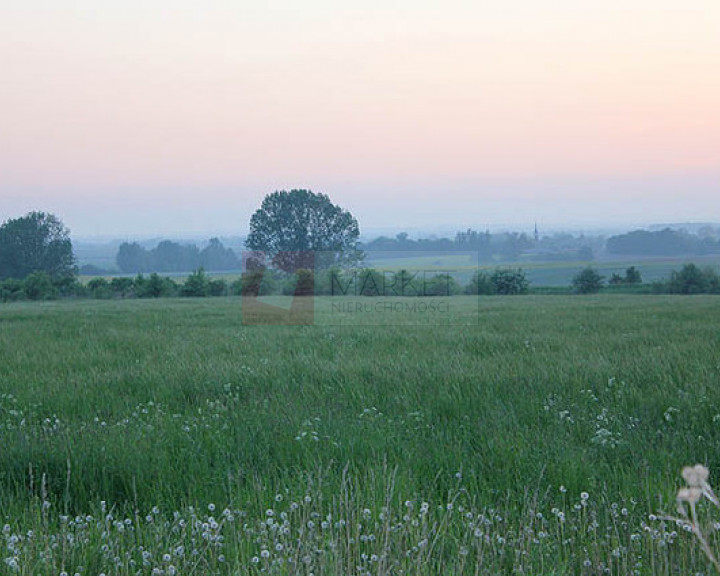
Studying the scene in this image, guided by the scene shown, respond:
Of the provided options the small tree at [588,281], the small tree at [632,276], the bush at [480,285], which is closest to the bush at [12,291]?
the bush at [480,285]

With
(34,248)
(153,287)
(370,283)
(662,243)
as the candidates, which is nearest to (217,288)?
(153,287)

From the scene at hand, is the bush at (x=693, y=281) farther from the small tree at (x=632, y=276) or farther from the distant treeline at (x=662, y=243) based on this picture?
the distant treeline at (x=662, y=243)

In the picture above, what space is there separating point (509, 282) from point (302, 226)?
29684mm

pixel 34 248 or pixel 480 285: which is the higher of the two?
pixel 34 248

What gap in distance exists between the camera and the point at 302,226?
64875mm

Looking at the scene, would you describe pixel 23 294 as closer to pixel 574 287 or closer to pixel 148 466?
pixel 574 287

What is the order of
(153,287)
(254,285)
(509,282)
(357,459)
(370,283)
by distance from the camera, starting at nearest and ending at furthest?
(357,459), (370,283), (254,285), (153,287), (509,282)

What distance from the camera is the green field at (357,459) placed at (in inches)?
121

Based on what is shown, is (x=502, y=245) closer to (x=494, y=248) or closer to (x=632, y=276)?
(x=494, y=248)

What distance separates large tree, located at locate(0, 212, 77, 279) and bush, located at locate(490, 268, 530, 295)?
143ft

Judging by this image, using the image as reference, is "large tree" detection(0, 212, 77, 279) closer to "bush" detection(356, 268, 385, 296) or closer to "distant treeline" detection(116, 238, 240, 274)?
"distant treeline" detection(116, 238, 240, 274)

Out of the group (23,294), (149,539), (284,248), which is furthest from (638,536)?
(284,248)

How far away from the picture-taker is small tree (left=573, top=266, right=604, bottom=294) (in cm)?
4116

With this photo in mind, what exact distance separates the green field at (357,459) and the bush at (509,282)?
3134 cm
